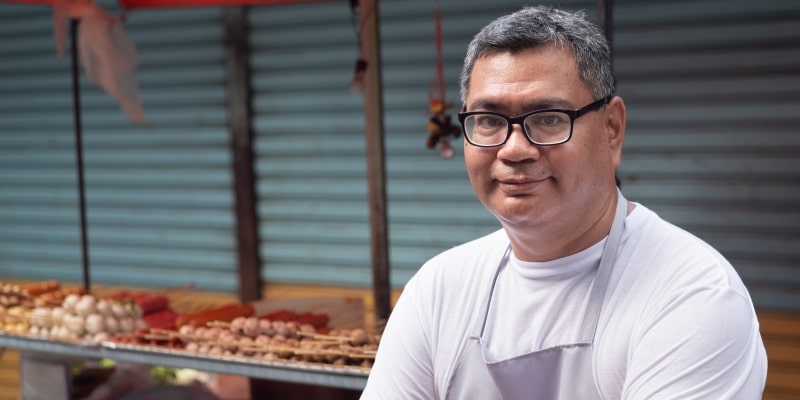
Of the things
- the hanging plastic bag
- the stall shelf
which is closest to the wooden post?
the hanging plastic bag

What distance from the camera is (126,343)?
4.00 metres

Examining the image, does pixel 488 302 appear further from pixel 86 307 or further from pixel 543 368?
Result: pixel 86 307

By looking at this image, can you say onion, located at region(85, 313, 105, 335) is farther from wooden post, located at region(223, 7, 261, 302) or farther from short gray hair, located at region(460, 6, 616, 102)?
wooden post, located at region(223, 7, 261, 302)

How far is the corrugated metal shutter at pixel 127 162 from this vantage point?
720 cm

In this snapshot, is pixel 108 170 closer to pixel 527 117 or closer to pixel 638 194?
pixel 638 194

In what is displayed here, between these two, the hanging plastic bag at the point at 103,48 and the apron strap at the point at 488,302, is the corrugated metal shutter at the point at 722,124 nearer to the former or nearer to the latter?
the hanging plastic bag at the point at 103,48

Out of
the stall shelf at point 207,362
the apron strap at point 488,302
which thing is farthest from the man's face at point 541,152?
the stall shelf at point 207,362

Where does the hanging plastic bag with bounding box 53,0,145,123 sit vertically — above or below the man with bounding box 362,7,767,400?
above

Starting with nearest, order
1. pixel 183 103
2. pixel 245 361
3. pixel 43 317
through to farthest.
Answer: pixel 245 361 → pixel 43 317 → pixel 183 103

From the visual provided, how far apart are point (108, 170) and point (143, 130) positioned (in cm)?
52

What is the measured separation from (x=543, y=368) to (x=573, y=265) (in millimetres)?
243

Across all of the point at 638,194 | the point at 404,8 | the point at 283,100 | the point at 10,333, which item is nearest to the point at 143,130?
the point at 283,100

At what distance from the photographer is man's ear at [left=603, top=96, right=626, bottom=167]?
2008 millimetres

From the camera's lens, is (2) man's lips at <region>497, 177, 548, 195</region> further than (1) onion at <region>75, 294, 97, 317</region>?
No
